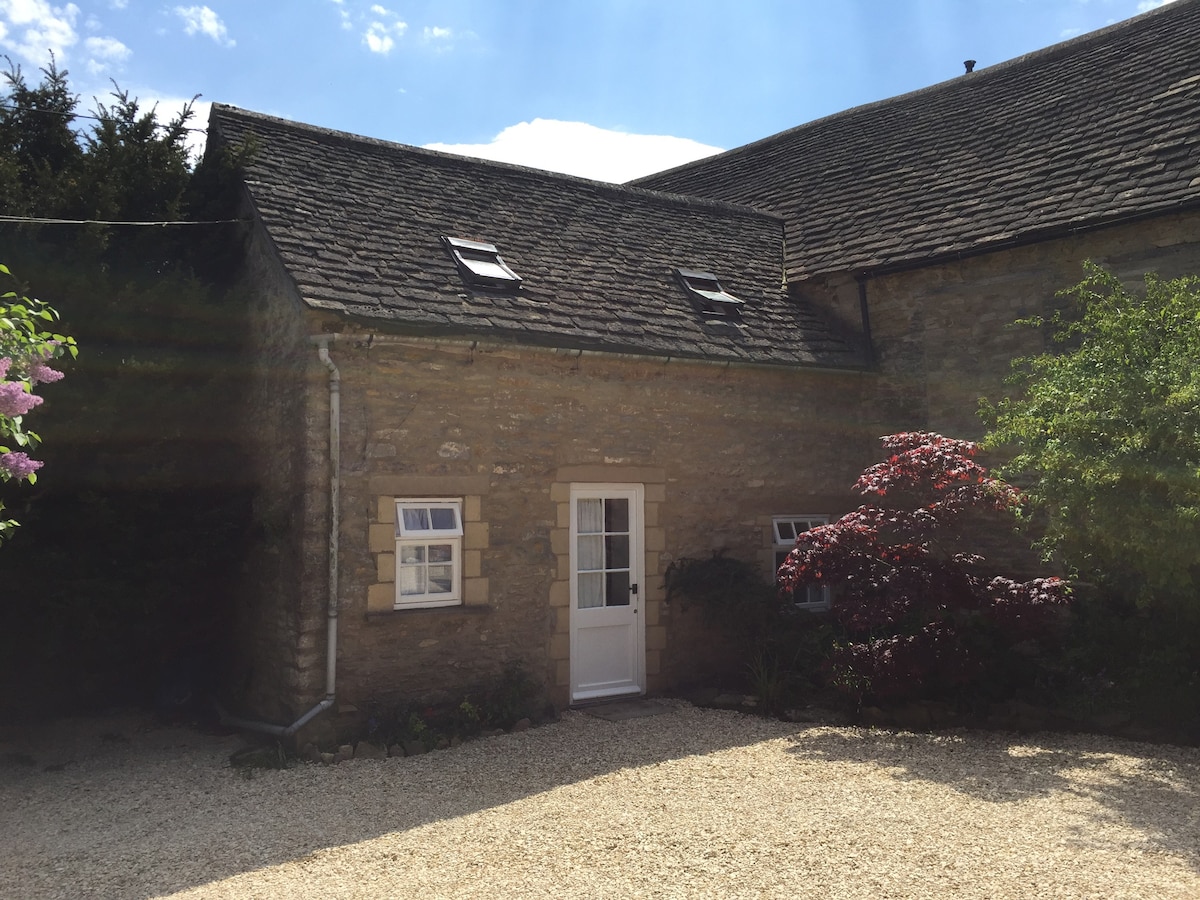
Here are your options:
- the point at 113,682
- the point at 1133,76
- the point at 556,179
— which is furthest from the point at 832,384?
the point at 113,682

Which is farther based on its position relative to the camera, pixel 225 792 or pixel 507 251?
pixel 507 251

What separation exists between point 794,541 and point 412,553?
4.51 m

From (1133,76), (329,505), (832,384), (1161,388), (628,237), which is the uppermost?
(1133,76)

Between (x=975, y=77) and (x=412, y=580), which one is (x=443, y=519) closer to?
(x=412, y=580)

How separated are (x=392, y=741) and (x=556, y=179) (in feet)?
26.5

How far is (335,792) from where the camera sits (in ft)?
22.6

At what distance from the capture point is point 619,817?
20.1ft

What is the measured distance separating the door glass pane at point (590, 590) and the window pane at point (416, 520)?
5.95ft

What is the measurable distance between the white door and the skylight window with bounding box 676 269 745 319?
2.75m

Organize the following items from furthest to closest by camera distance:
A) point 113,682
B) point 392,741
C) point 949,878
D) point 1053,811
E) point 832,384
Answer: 1. point 832,384
2. point 113,682
3. point 392,741
4. point 1053,811
5. point 949,878

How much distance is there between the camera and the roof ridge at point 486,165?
11057mm

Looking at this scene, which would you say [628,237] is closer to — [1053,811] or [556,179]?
[556,179]

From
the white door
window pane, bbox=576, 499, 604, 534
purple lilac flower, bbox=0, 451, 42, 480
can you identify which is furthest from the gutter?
purple lilac flower, bbox=0, 451, 42, 480

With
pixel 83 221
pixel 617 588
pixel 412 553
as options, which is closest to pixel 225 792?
pixel 412 553
